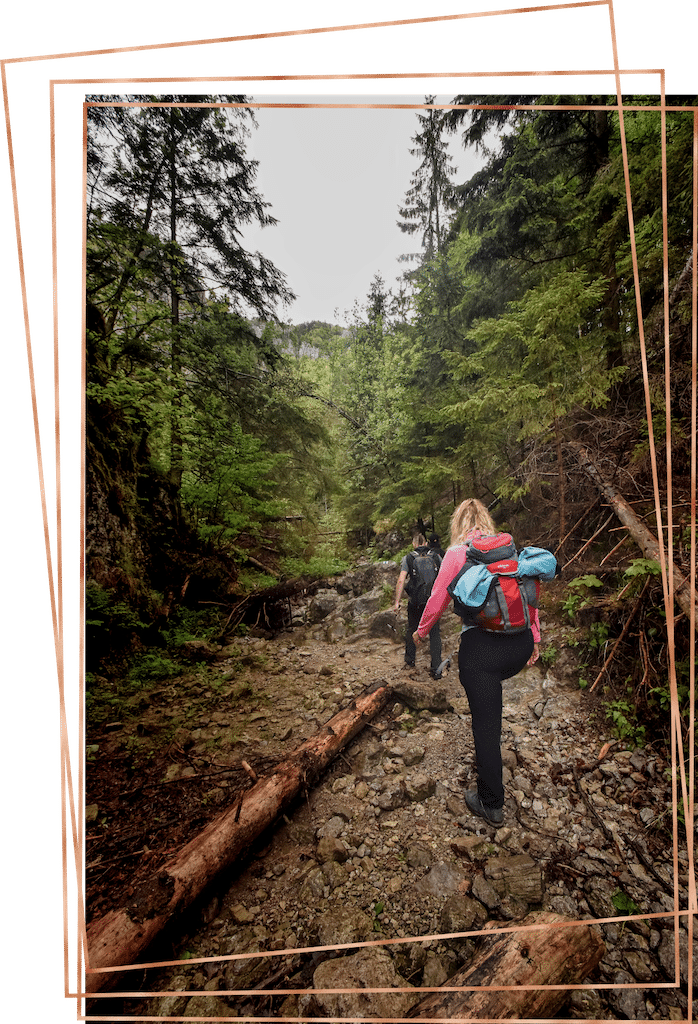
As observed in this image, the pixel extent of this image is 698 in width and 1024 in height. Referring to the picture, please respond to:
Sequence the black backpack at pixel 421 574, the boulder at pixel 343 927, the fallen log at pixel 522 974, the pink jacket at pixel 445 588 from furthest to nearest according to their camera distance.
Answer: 1. the black backpack at pixel 421 574
2. the pink jacket at pixel 445 588
3. the boulder at pixel 343 927
4. the fallen log at pixel 522 974

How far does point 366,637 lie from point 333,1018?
3.94 ft

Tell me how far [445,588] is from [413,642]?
361mm

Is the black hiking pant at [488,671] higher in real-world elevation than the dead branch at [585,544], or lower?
lower

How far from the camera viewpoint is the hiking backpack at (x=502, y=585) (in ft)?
4.72

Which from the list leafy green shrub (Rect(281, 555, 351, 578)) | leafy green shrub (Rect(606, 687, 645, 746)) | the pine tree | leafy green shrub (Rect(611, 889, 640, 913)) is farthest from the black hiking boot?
the pine tree

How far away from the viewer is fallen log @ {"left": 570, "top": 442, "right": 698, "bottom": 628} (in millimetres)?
1399

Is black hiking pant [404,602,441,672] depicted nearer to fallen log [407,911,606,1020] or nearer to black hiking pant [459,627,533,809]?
black hiking pant [459,627,533,809]

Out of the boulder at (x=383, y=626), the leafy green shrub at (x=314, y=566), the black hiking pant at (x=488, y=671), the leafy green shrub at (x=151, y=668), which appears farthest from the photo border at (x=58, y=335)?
the boulder at (x=383, y=626)

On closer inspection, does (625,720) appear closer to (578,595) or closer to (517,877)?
(578,595)

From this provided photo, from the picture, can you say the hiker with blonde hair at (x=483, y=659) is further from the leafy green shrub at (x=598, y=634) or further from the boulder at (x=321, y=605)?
the boulder at (x=321, y=605)

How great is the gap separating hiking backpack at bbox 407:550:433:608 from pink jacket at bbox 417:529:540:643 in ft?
0.16

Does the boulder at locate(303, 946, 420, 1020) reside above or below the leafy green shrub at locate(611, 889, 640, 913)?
below

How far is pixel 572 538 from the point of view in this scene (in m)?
1.59

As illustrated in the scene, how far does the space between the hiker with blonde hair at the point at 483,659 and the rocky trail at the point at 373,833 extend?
88mm
